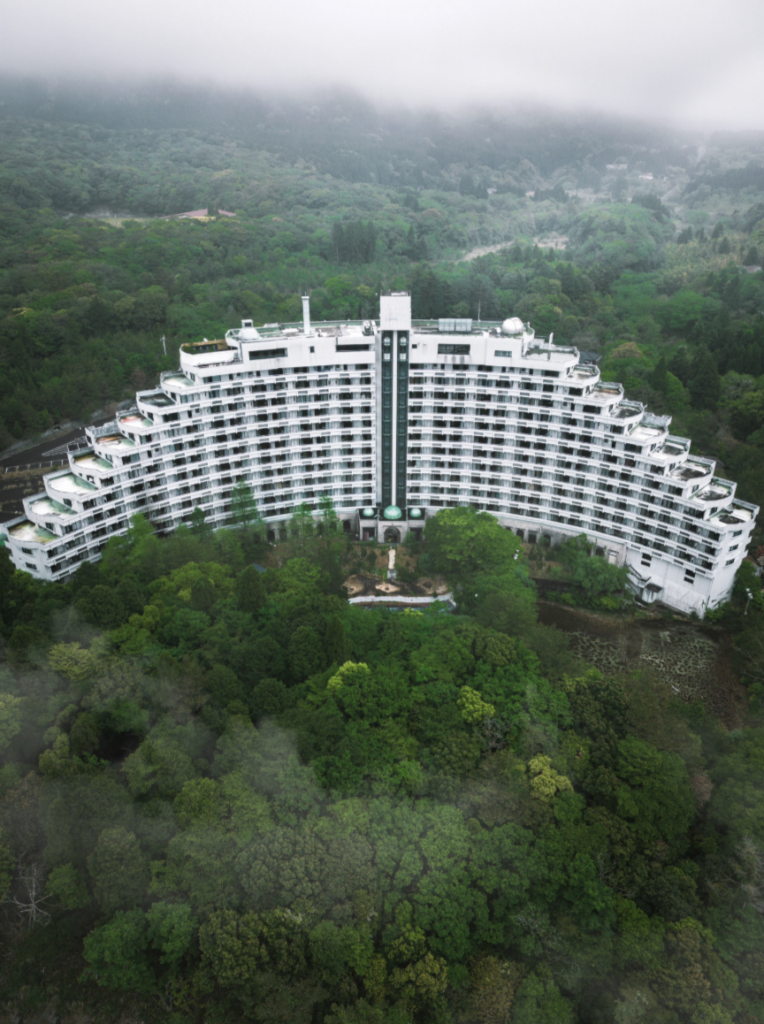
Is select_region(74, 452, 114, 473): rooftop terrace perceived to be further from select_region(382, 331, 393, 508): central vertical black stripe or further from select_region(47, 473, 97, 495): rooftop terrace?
select_region(382, 331, 393, 508): central vertical black stripe

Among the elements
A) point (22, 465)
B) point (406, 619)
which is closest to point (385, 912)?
point (406, 619)

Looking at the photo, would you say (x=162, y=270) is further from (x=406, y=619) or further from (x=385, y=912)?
(x=385, y=912)

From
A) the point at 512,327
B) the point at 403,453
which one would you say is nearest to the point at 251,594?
the point at 403,453

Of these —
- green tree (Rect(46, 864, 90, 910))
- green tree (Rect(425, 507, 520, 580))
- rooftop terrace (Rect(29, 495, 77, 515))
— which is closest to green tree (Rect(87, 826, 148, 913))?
green tree (Rect(46, 864, 90, 910))

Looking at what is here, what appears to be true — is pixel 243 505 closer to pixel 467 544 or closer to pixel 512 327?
pixel 467 544

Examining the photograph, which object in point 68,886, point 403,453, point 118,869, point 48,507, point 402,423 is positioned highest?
point 402,423

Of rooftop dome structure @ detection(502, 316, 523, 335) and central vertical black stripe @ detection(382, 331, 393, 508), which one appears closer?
rooftop dome structure @ detection(502, 316, 523, 335)

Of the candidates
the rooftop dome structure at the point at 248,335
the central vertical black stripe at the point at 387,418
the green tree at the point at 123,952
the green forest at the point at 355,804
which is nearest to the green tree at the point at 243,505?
the green forest at the point at 355,804

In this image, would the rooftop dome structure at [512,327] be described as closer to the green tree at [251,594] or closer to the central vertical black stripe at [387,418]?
the central vertical black stripe at [387,418]
